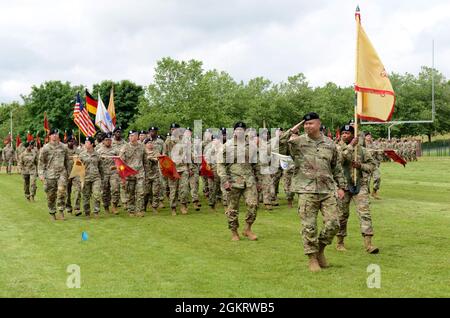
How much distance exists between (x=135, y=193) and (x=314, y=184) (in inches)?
371

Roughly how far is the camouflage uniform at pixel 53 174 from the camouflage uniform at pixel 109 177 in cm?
169

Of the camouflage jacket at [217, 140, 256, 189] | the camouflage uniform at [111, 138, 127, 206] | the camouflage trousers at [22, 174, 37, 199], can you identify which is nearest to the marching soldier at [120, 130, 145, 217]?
the camouflage uniform at [111, 138, 127, 206]

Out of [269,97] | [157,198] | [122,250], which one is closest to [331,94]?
[269,97]

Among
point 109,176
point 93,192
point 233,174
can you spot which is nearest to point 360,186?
point 233,174

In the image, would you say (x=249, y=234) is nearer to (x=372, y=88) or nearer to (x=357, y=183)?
(x=357, y=183)

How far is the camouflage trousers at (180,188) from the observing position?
17.6 meters

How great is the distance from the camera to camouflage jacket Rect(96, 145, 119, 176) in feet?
59.8

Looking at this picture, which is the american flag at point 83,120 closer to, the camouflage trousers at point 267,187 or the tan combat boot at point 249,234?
the camouflage trousers at point 267,187

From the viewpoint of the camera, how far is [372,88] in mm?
11203

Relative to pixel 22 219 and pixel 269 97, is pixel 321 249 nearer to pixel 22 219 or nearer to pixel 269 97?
pixel 22 219

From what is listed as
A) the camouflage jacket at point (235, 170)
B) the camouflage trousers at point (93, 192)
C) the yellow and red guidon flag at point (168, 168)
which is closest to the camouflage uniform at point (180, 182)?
the yellow and red guidon flag at point (168, 168)

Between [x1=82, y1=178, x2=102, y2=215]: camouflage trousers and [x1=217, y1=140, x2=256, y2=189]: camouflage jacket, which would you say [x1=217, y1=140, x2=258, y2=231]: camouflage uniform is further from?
[x1=82, y1=178, x2=102, y2=215]: camouflage trousers

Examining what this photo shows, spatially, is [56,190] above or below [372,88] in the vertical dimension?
below
